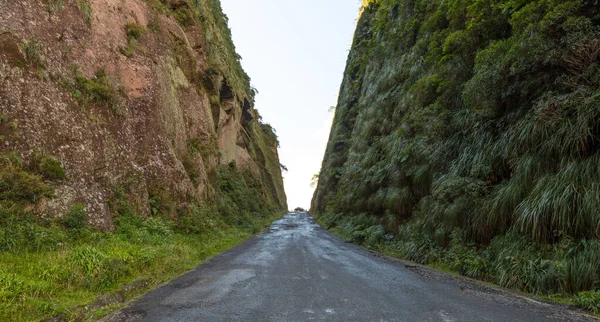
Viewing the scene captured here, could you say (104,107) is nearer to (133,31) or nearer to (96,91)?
(96,91)

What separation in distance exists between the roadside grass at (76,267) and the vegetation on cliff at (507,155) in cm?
718

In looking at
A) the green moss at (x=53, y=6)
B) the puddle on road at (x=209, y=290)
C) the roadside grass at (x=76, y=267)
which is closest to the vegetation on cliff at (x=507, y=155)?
the puddle on road at (x=209, y=290)

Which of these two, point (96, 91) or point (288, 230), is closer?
point (96, 91)

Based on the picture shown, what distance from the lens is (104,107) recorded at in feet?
34.1

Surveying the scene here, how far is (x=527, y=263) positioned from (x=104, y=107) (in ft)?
40.5

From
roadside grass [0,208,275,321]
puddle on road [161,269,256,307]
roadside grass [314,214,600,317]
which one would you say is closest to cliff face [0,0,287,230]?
roadside grass [0,208,275,321]

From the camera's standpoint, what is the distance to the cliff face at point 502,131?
6.18 metres

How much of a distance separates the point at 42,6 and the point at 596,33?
46.2 feet

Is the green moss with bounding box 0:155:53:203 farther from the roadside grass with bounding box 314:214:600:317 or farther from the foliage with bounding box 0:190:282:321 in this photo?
the roadside grass with bounding box 314:214:600:317

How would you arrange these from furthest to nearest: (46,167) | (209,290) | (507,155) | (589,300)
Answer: (507,155) < (46,167) < (209,290) < (589,300)

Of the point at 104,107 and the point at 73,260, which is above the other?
the point at 104,107

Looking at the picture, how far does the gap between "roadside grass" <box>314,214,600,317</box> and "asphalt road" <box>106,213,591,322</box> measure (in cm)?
51

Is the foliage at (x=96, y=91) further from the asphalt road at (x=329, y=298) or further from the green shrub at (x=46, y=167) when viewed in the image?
the asphalt road at (x=329, y=298)

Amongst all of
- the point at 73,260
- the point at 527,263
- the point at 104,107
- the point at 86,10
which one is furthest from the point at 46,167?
the point at 527,263
